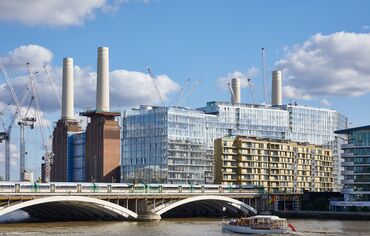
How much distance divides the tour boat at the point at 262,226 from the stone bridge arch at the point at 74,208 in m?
24.5

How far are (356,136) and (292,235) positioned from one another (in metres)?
59.6

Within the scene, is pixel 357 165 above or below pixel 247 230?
above

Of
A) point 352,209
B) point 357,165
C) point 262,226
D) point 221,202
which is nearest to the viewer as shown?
point 262,226

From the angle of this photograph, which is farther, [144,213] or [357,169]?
[357,169]

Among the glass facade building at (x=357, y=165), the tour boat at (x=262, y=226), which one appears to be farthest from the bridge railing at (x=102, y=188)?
the tour boat at (x=262, y=226)

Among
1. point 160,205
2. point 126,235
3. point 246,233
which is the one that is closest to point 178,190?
point 160,205

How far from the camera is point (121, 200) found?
463ft

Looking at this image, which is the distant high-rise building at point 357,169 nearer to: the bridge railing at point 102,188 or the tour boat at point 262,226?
the bridge railing at point 102,188

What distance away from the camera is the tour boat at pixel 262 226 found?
11412 cm

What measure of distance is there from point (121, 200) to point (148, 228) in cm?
2240

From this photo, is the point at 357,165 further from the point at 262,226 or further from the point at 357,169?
the point at 262,226

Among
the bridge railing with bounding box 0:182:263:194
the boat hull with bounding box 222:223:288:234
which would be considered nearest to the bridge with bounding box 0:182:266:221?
the bridge railing with bounding box 0:182:263:194

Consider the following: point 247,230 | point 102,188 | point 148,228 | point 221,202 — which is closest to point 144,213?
point 102,188

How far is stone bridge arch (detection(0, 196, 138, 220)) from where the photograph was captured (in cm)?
12300
